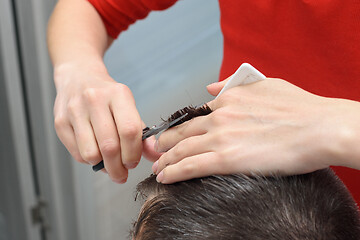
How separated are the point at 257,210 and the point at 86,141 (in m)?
0.32

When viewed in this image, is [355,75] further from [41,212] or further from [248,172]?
[41,212]

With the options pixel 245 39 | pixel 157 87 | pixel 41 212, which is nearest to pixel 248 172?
pixel 245 39

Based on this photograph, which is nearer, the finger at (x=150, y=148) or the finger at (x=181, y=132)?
the finger at (x=181, y=132)

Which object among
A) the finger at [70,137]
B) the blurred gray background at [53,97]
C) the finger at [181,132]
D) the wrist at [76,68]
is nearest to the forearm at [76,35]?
the wrist at [76,68]

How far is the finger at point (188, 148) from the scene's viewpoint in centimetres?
59

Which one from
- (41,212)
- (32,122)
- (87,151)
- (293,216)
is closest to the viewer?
(293,216)

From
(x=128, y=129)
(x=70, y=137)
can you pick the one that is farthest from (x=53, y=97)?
(x=128, y=129)

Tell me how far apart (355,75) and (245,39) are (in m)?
0.24

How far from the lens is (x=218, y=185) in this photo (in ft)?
1.79

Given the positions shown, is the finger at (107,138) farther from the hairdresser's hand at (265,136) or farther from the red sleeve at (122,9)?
the red sleeve at (122,9)

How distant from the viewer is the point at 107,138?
684 millimetres

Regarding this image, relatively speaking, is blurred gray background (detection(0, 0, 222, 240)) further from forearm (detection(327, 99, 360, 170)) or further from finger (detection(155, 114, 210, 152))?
forearm (detection(327, 99, 360, 170))

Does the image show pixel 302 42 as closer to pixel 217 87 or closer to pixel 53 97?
pixel 217 87

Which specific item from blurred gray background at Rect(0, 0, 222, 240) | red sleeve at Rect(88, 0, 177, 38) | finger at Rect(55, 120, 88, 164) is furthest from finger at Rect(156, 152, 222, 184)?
blurred gray background at Rect(0, 0, 222, 240)
